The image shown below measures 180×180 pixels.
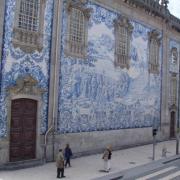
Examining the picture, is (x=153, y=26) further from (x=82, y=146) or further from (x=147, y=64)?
(x=82, y=146)

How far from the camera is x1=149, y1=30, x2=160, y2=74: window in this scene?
30.0 meters

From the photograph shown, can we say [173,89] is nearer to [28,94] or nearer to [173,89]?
[173,89]

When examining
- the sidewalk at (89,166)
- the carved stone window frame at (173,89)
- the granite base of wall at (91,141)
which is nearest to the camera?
the sidewalk at (89,166)

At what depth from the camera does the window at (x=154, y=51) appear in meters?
30.0

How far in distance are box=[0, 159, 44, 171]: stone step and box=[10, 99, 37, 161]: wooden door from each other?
0.32 meters

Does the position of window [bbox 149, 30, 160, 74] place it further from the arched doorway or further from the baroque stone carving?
the baroque stone carving

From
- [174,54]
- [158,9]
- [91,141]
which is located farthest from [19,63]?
[174,54]

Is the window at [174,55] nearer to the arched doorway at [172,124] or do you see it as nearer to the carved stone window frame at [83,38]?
the arched doorway at [172,124]

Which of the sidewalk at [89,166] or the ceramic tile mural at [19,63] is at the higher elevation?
the ceramic tile mural at [19,63]

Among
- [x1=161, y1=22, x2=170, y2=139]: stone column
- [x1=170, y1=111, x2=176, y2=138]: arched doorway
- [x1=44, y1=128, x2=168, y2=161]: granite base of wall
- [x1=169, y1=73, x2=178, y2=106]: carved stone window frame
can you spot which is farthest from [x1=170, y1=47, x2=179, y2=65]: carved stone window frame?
[x1=44, y1=128, x2=168, y2=161]: granite base of wall

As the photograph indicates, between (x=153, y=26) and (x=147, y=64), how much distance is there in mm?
3100

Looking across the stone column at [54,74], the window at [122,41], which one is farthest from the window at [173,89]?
the stone column at [54,74]

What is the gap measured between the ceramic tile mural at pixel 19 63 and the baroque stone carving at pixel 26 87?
204mm

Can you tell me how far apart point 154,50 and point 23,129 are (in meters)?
15.0
